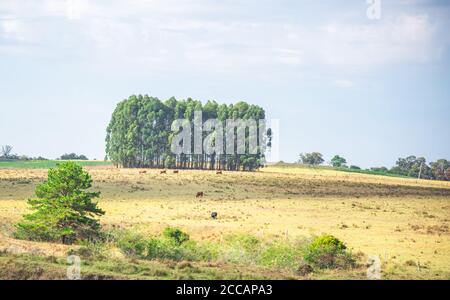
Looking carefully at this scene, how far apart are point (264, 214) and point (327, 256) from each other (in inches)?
1101

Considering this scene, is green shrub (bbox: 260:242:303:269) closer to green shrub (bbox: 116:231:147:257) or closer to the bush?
the bush

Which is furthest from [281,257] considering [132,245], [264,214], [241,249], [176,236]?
[264,214]

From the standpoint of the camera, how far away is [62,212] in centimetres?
5100

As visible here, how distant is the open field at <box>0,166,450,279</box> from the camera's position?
148ft

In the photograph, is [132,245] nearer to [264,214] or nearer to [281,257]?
[281,257]

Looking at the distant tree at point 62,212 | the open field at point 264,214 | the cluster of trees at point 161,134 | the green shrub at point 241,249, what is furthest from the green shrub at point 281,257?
the cluster of trees at point 161,134

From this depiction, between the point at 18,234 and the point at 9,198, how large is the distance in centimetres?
3251

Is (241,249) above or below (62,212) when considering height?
below

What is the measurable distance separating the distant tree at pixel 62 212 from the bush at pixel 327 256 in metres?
13.8

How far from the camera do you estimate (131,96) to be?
517 feet

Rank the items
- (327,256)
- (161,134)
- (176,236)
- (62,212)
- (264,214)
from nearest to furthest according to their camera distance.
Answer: (327,256) < (62,212) < (176,236) < (264,214) < (161,134)

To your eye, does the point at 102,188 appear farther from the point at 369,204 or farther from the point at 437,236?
the point at 437,236

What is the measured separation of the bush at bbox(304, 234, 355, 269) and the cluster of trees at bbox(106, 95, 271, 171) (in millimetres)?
102881
